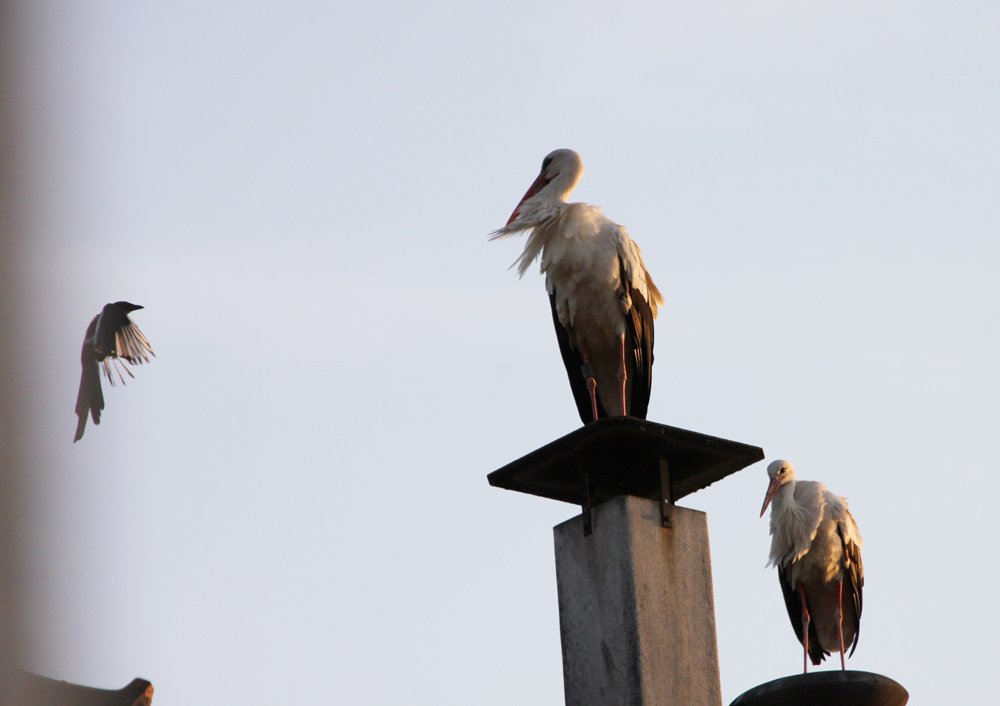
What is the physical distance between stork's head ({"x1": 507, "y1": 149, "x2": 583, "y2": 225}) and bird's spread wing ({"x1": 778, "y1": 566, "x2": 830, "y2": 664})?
343cm

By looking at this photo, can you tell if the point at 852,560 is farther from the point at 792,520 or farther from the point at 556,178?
the point at 556,178

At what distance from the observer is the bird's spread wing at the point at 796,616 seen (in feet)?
29.8

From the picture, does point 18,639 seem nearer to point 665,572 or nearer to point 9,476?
point 9,476

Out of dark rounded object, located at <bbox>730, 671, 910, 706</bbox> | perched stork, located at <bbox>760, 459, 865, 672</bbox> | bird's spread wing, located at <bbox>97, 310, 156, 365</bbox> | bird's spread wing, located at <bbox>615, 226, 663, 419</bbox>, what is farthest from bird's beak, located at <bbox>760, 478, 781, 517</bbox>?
bird's spread wing, located at <bbox>97, 310, 156, 365</bbox>

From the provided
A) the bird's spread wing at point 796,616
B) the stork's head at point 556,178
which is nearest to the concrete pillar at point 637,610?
the stork's head at point 556,178

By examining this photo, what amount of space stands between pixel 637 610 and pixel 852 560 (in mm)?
4776

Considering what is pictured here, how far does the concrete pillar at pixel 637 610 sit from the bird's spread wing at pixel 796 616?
4249 millimetres

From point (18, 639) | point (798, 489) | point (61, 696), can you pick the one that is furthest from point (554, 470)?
point (798, 489)

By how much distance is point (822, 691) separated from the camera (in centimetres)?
545

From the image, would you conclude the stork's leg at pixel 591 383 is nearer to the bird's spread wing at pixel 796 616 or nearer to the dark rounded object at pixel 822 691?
the dark rounded object at pixel 822 691

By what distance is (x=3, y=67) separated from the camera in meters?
1.46

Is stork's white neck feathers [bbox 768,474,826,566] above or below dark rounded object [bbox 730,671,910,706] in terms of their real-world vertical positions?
above

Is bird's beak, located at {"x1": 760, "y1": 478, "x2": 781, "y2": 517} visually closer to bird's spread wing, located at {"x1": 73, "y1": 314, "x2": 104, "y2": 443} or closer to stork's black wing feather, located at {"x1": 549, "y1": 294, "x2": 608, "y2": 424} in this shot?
stork's black wing feather, located at {"x1": 549, "y1": 294, "x2": 608, "y2": 424}

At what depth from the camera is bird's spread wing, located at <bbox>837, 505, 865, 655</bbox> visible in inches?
348
